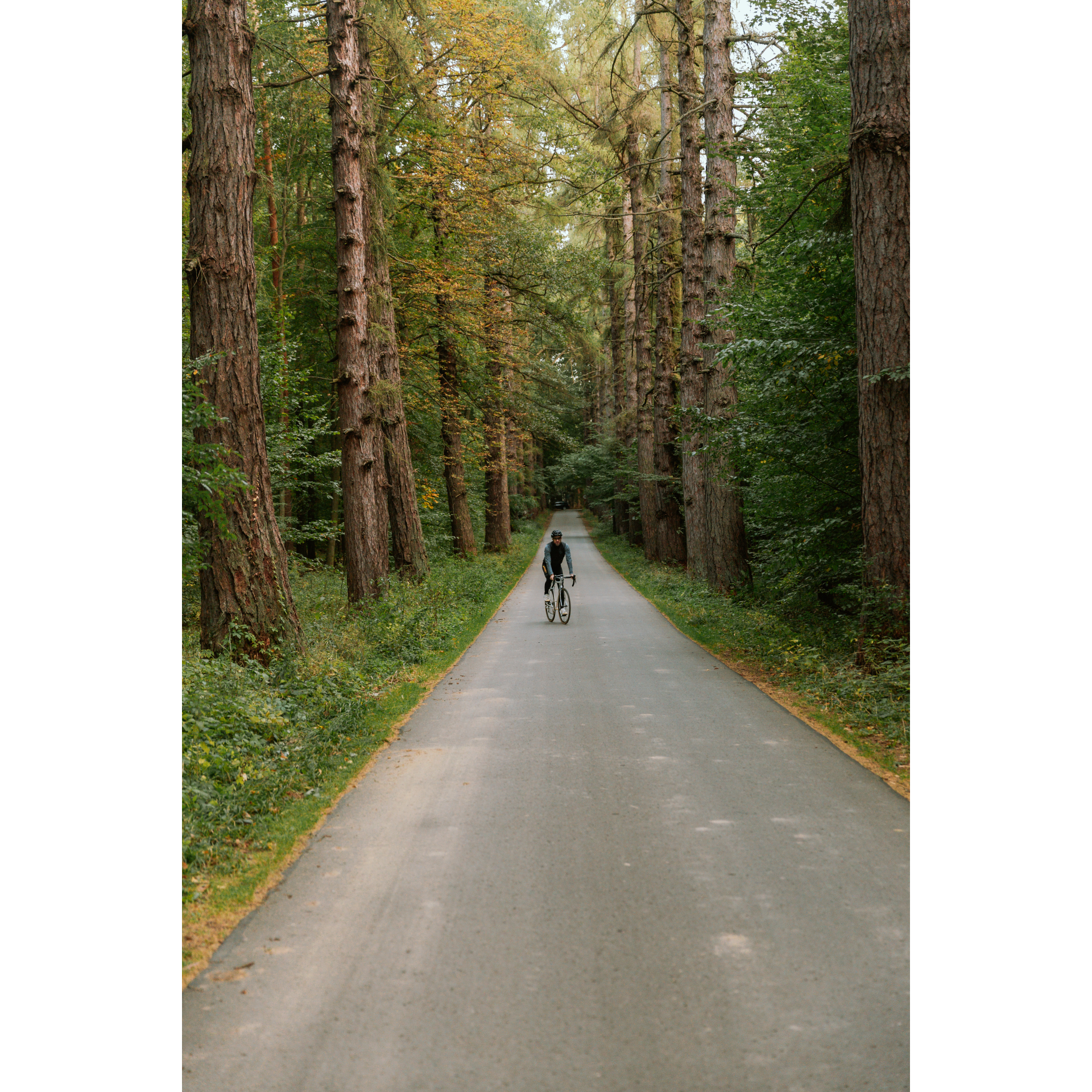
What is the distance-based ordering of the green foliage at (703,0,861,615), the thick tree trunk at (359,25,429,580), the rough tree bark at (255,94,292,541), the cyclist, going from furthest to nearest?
the cyclist, the rough tree bark at (255,94,292,541), the thick tree trunk at (359,25,429,580), the green foliage at (703,0,861,615)

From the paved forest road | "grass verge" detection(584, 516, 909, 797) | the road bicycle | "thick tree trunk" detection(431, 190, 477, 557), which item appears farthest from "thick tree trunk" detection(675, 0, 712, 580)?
the paved forest road

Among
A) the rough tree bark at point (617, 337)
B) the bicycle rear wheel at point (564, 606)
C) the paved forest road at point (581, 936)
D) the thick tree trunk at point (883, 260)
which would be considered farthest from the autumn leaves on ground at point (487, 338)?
the bicycle rear wheel at point (564, 606)

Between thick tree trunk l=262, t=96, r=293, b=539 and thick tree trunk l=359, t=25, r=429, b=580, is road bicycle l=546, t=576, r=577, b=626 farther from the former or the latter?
thick tree trunk l=262, t=96, r=293, b=539

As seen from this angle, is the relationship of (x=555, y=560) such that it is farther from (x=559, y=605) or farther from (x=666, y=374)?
(x=666, y=374)

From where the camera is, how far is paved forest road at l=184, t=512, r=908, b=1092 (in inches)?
127

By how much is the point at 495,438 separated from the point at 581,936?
27.0m

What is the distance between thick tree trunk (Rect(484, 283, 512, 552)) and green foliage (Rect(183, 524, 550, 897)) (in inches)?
443

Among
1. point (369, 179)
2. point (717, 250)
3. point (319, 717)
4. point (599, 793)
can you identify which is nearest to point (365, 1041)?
point (599, 793)

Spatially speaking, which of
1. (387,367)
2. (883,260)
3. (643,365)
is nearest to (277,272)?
(387,367)

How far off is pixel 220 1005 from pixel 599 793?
3.25 metres

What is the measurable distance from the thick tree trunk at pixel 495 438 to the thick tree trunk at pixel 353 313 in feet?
27.9

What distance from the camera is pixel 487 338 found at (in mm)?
23062

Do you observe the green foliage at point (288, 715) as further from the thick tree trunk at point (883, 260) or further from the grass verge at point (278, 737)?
the thick tree trunk at point (883, 260)

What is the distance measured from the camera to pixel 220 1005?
3.61 m
